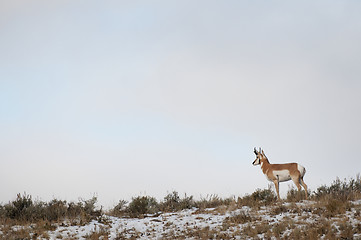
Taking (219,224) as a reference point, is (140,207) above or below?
above

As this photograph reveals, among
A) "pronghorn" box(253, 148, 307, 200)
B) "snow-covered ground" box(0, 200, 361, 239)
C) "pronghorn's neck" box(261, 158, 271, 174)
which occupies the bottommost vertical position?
"snow-covered ground" box(0, 200, 361, 239)

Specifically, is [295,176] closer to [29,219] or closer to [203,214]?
[203,214]

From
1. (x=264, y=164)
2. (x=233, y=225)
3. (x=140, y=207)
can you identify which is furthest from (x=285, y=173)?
(x=140, y=207)

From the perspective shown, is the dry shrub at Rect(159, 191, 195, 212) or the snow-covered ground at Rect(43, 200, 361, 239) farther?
the dry shrub at Rect(159, 191, 195, 212)

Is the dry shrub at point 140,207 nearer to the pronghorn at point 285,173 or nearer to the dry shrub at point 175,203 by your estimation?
the dry shrub at point 175,203

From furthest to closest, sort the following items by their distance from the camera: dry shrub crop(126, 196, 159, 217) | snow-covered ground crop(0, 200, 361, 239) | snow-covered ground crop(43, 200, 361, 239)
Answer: dry shrub crop(126, 196, 159, 217) < snow-covered ground crop(43, 200, 361, 239) < snow-covered ground crop(0, 200, 361, 239)

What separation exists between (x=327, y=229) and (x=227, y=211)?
4.90 meters

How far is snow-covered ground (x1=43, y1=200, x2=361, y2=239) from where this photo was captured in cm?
1334

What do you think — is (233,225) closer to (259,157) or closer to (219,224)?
(219,224)

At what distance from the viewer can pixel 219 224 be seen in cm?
1482

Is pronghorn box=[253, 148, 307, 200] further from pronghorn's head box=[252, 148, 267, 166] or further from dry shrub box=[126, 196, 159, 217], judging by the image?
dry shrub box=[126, 196, 159, 217]

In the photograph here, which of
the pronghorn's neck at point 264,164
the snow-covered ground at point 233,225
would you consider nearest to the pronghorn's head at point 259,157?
the pronghorn's neck at point 264,164

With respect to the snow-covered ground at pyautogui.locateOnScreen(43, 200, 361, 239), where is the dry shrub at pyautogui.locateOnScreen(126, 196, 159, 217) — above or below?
above

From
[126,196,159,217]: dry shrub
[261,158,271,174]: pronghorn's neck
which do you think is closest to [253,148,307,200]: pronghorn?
[261,158,271,174]: pronghorn's neck
